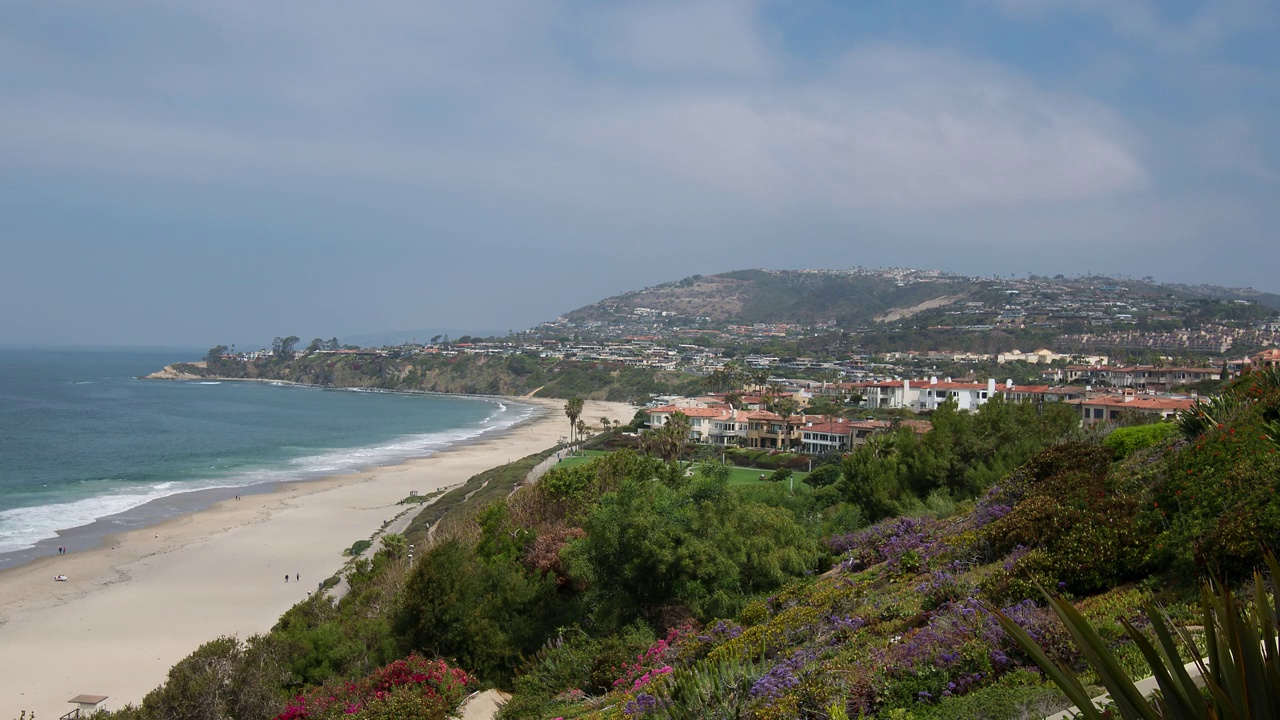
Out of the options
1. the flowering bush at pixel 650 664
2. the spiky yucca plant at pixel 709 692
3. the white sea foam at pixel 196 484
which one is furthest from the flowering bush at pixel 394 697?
the white sea foam at pixel 196 484

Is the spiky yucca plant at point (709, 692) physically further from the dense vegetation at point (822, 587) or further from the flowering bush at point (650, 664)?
the flowering bush at point (650, 664)

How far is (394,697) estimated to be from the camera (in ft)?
33.7

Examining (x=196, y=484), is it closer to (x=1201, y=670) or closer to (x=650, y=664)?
(x=650, y=664)

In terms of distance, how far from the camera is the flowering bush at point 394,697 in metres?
10.2

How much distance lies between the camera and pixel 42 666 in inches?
808

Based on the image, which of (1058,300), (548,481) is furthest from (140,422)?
(1058,300)

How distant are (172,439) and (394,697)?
63617mm

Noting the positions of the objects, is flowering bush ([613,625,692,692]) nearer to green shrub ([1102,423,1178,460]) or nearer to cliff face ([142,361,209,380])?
green shrub ([1102,423,1178,460])

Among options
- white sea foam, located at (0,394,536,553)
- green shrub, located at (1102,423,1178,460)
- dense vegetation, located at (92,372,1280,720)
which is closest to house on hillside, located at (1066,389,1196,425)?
dense vegetation, located at (92,372,1280,720)

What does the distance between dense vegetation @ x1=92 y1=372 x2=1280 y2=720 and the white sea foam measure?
2284 centimetres

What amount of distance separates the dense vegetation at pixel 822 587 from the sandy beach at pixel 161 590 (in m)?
5.31

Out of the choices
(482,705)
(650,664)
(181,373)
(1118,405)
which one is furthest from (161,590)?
(181,373)

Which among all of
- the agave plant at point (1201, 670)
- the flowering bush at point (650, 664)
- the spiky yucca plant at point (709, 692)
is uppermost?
the agave plant at point (1201, 670)

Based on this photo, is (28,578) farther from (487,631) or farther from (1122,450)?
(1122,450)
